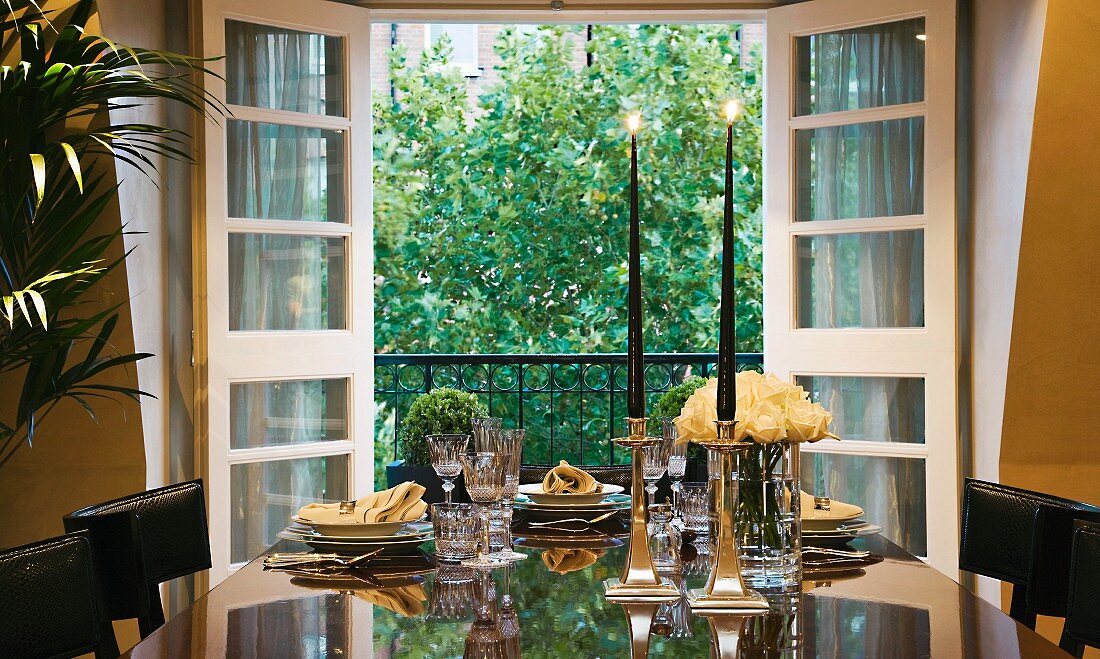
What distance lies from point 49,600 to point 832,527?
1251 millimetres

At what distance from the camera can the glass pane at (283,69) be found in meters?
3.75

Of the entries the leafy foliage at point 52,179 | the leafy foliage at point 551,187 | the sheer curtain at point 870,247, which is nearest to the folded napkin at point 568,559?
the leafy foliage at point 52,179

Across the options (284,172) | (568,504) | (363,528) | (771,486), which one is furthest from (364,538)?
(284,172)

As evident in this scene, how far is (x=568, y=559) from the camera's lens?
180 centimetres

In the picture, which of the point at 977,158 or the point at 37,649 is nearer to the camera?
the point at 37,649

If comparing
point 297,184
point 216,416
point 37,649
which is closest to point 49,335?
point 216,416

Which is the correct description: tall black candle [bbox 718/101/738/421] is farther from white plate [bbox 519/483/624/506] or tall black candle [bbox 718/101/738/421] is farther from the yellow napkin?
white plate [bbox 519/483/624/506]

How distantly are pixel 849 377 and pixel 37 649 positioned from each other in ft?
9.83

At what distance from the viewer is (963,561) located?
1.99 metres

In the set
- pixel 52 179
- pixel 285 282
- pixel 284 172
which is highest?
pixel 284 172

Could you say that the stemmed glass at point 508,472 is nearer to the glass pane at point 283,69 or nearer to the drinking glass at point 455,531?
the drinking glass at point 455,531

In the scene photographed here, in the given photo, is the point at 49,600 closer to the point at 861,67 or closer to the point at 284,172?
the point at 284,172

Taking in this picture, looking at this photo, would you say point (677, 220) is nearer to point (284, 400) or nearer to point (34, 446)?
point (284, 400)

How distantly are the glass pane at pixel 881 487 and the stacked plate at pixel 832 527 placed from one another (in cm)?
190
